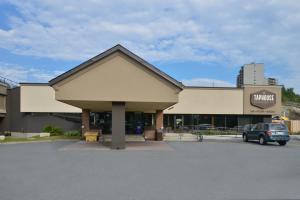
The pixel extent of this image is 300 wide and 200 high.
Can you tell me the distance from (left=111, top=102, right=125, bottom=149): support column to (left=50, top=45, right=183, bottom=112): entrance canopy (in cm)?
86

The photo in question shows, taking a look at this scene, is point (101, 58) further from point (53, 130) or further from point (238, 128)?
point (238, 128)

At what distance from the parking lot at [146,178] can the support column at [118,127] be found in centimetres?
511

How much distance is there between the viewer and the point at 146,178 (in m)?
11.1

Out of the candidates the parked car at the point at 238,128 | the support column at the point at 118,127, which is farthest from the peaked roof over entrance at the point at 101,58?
the parked car at the point at 238,128

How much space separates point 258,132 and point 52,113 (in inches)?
974

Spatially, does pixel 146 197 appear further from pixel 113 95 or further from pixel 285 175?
pixel 113 95

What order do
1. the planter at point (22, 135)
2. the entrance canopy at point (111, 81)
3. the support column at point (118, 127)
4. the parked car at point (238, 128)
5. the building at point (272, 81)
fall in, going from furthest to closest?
the building at point (272, 81), the parked car at point (238, 128), the planter at point (22, 135), the support column at point (118, 127), the entrance canopy at point (111, 81)

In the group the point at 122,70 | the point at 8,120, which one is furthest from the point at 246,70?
the point at 122,70

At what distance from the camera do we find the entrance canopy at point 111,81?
20531 mm

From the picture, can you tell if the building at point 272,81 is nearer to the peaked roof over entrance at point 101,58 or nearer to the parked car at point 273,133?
the parked car at point 273,133

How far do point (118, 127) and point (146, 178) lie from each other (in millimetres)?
10369

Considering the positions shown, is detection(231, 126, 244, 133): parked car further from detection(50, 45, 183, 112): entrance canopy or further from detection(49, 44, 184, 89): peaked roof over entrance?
detection(49, 44, 184, 89): peaked roof over entrance

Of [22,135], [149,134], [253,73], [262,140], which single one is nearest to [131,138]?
[149,134]

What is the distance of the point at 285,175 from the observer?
39.6 feet
